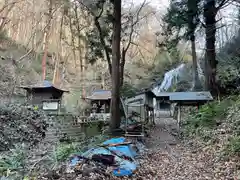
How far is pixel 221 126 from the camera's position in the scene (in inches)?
336

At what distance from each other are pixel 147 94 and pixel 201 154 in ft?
24.9

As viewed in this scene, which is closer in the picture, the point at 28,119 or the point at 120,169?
the point at 120,169

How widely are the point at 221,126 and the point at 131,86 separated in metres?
9.38

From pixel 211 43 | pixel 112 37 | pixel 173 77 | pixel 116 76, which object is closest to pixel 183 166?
pixel 116 76

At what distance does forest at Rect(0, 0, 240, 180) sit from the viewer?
232 inches

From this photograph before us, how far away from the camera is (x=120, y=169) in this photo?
5754mm

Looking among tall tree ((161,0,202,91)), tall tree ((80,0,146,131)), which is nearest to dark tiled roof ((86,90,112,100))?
tall tree ((80,0,146,131))

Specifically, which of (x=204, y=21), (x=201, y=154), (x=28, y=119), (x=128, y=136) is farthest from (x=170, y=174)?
(x=204, y=21)

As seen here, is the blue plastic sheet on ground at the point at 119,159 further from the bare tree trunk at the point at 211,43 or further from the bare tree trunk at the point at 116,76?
the bare tree trunk at the point at 211,43

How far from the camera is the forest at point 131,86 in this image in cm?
590

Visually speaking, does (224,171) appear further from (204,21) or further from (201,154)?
(204,21)

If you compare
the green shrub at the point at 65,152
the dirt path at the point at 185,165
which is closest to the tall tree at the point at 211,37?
the dirt path at the point at 185,165

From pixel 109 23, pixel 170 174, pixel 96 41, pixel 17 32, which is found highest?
pixel 17 32

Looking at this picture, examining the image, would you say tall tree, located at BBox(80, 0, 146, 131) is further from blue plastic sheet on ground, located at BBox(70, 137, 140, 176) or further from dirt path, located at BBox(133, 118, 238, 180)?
blue plastic sheet on ground, located at BBox(70, 137, 140, 176)
